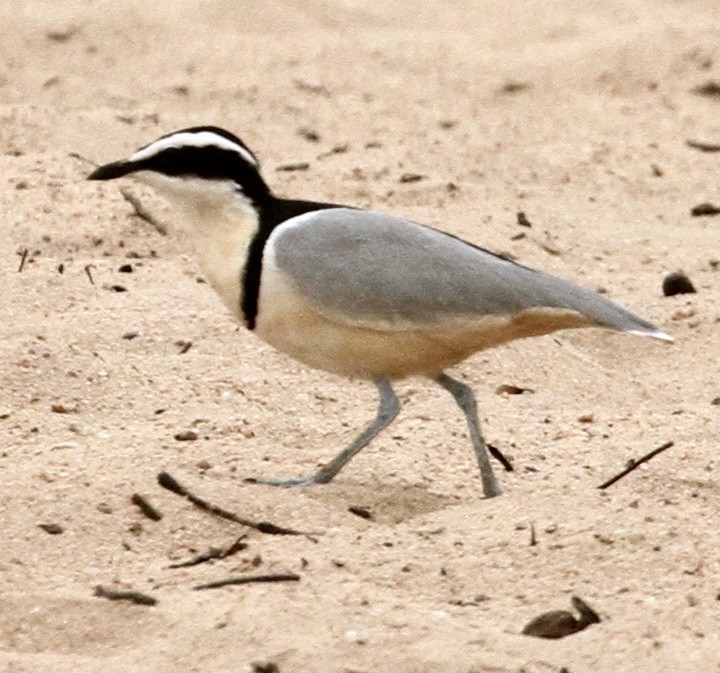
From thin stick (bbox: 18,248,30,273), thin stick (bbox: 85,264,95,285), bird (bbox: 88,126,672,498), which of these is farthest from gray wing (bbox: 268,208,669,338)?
thin stick (bbox: 18,248,30,273)

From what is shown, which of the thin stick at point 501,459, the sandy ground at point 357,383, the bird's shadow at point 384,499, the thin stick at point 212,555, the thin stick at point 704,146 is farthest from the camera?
the thin stick at point 704,146

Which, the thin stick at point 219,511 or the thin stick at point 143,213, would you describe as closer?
the thin stick at point 219,511

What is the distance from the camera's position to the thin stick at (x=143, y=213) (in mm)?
7574

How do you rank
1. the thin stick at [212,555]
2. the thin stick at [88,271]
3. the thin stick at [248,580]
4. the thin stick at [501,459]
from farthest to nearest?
the thin stick at [88,271], the thin stick at [501,459], the thin stick at [212,555], the thin stick at [248,580]

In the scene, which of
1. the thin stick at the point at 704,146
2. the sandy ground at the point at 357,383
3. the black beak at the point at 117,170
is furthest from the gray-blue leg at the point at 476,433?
the thin stick at the point at 704,146

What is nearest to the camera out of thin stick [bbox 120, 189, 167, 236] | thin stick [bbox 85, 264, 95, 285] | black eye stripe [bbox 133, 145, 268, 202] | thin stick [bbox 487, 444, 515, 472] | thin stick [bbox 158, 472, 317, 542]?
thin stick [bbox 158, 472, 317, 542]

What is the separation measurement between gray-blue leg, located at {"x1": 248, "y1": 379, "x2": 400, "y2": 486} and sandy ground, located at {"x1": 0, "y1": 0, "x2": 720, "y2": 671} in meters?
0.08

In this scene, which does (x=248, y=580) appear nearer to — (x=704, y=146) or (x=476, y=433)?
(x=476, y=433)

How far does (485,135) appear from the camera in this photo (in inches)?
377

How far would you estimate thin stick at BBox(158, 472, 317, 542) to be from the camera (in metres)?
4.93

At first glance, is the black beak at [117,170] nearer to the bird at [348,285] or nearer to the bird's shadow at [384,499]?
Result: the bird at [348,285]

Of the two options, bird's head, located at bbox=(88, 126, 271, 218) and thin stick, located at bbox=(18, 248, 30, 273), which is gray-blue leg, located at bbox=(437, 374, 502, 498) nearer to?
bird's head, located at bbox=(88, 126, 271, 218)

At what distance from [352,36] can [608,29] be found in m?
1.40

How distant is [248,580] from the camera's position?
15.1 ft
